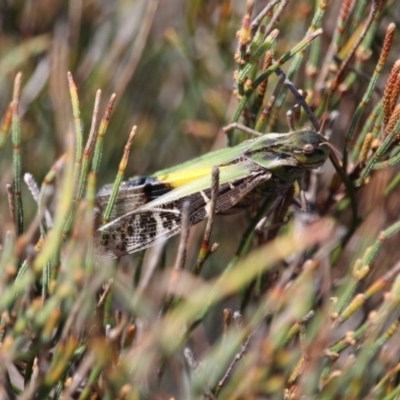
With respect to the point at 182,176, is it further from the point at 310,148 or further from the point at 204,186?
the point at 310,148

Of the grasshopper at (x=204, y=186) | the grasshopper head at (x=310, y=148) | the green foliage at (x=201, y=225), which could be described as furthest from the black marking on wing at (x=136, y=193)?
the grasshopper head at (x=310, y=148)

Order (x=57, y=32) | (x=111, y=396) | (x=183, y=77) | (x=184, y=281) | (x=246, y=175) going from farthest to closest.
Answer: (x=183, y=77), (x=57, y=32), (x=246, y=175), (x=184, y=281), (x=111, y=396)

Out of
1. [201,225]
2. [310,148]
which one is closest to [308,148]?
[310,148]

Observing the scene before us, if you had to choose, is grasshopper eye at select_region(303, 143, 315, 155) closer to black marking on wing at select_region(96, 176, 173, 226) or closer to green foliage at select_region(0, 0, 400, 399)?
green foliage at select_region(0, 0, 400, 399)

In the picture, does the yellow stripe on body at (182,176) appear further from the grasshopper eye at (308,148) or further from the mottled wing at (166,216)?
the grasshopper eye at (308,148)

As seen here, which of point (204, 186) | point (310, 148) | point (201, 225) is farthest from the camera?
point (201, 225)

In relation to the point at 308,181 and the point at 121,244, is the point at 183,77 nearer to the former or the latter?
the point at 308,181

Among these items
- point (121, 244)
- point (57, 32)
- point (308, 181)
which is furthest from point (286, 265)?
point (57, 32)
